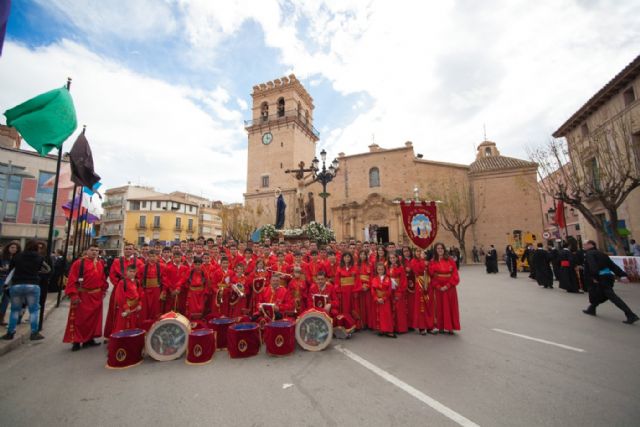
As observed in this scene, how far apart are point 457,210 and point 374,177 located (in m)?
8.93

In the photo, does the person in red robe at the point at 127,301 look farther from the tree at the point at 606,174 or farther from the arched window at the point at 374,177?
the arched window at the point at 374,177

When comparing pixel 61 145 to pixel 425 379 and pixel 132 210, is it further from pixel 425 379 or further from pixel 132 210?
pixel 132 210

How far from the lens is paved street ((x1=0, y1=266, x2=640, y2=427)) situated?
2955mm

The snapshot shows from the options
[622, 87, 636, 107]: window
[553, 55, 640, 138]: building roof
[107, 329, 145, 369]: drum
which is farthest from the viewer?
[622, 87, 636, 107]: window

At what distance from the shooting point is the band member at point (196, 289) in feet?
20.1

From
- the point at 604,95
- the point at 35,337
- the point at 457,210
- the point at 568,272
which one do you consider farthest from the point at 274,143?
the point at 35,337

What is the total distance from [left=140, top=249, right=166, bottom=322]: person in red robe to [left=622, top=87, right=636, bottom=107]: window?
81.1 ft

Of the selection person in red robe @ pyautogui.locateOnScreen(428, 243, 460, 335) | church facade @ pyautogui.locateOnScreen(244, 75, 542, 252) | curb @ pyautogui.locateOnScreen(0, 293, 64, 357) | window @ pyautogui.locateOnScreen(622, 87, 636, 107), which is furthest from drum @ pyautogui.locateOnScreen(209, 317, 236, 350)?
window @ pyautogui.locateOnScreen(622, 87, 636, 107)

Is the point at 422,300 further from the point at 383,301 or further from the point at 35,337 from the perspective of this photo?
the point at 35,337

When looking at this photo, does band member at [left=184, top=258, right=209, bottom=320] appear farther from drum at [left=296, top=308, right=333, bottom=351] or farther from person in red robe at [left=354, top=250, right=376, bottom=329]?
person in red robe at [left=354, top=250, right=376, bottom=329]

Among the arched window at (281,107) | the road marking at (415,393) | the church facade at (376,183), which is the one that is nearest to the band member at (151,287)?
the road marking at (415,393)

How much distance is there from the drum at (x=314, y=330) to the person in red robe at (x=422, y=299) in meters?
2.20

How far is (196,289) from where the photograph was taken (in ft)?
20.2

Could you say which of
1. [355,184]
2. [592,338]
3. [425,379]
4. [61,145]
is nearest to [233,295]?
[425,379]
